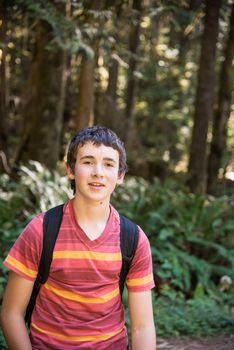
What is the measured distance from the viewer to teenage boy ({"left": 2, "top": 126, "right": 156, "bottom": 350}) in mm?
2754

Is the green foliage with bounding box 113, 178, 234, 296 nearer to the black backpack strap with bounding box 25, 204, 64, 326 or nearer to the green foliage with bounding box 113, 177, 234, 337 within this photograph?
the green foliage with bounding box 113, 177, 234, 337

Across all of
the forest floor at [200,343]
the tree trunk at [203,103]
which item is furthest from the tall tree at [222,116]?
the forest floor at [200,343]

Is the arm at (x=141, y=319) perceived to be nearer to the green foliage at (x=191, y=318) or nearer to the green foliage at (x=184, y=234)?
the green foliage at (x=191, y=318)

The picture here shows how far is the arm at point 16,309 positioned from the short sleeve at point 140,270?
0.53 meters

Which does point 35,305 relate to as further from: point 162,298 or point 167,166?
point 167,166

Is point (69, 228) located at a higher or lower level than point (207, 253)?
higher

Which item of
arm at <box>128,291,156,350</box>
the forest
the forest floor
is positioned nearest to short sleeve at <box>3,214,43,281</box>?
arm at <box>128,291,156,350</box>

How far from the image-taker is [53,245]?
9.03ft

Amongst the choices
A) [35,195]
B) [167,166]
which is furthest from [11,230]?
[167,166]

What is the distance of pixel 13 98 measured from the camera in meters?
19.6

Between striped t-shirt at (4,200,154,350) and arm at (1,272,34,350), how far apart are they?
6 cm

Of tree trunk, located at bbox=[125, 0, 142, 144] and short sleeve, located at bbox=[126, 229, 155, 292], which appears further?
tree trunk, located at bbox=[125, 0, 142, 144]

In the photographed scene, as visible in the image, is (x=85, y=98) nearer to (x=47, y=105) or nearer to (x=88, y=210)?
(x=47, y=105)

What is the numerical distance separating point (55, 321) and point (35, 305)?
144mm
